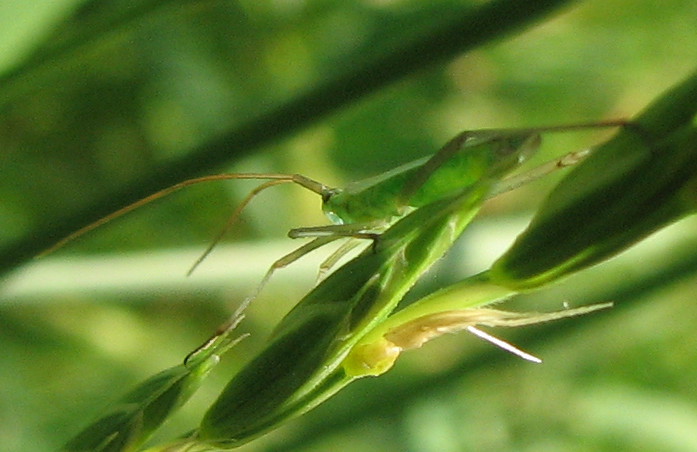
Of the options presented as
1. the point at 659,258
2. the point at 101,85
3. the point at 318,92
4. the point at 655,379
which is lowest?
the point at 655,379

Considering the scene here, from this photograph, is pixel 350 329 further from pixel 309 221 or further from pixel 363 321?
pixel 309 221

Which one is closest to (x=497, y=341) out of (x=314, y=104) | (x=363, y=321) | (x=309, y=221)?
(x=363, y=321)

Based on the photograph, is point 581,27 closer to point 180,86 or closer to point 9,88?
point 180,86

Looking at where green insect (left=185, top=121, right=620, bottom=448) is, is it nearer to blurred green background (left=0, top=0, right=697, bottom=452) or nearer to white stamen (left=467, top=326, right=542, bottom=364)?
white stamen (left=467, top=326, right=542, bottom=364)

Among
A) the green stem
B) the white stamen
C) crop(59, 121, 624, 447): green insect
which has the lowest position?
the white stamen

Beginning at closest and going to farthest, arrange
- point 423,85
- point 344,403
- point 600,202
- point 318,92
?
1. point 600,202
2. point 318,92
3. point 344,403
4. point 423,85

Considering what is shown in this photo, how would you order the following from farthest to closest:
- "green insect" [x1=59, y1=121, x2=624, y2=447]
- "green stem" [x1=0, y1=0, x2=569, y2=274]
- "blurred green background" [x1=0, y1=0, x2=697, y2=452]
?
"blurred green background" [x1=0, y1=0, x2=697, y2=452]
"green stem" [x1=0, y1=0, x2=569, y2=274]
"green insect" [x1=59, y1=121, x2=624, y2=447]

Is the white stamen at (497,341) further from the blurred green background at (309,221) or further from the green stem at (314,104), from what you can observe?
the blurred green background at (309,221)

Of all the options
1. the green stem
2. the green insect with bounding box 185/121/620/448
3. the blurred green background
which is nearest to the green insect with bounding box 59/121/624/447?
the green insect with bounding box 185/121/620/448

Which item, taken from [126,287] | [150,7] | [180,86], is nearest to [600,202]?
[150,7]
